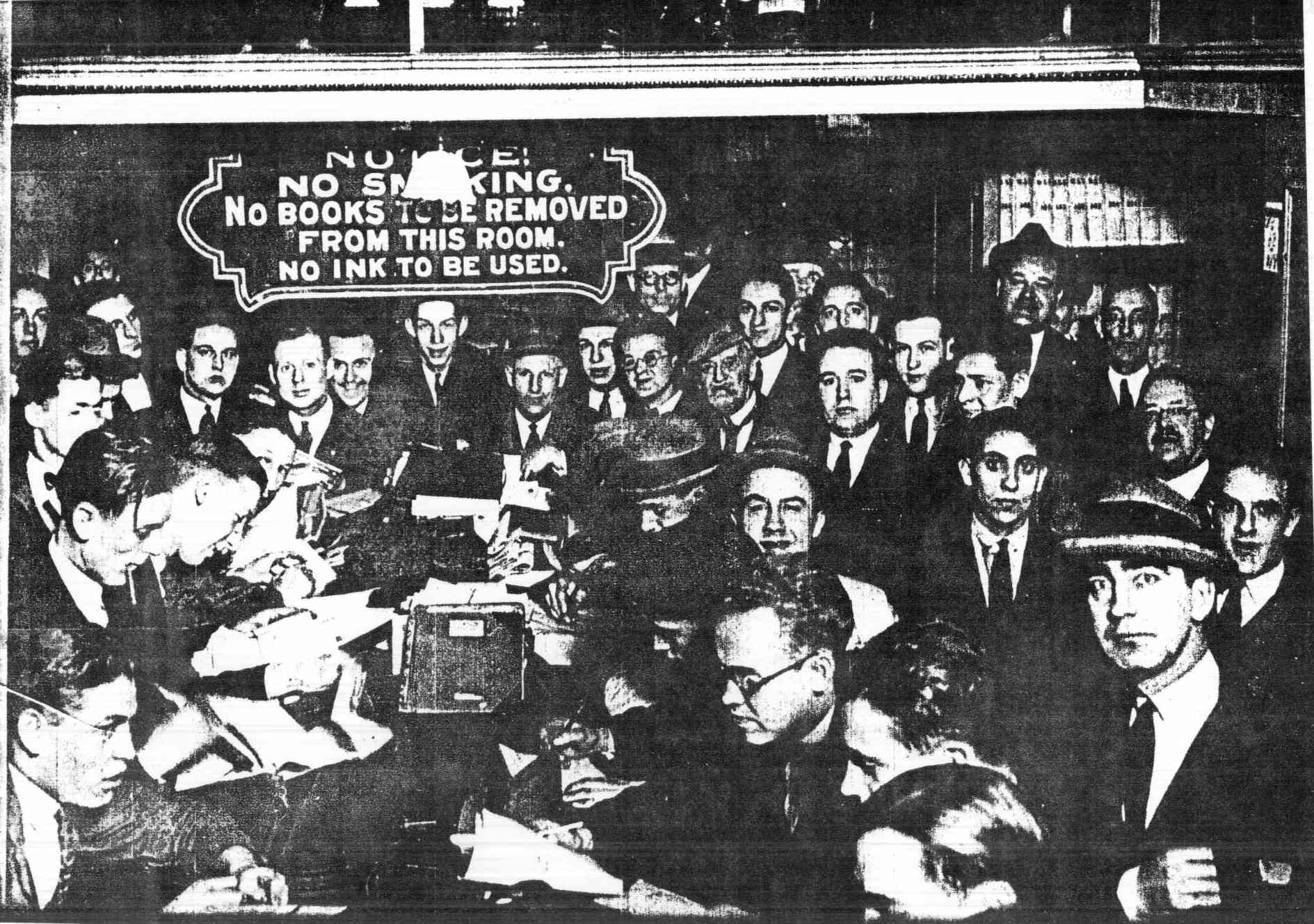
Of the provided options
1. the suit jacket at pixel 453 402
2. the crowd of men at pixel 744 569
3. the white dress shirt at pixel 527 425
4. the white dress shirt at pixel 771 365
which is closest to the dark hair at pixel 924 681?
the crowd of men at pixel 744 569

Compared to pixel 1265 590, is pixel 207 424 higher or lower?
higher

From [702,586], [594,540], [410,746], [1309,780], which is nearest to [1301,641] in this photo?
[1309,780]

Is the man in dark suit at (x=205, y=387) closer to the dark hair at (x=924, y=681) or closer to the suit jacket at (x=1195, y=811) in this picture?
the dark hair at (x=924, y=681)

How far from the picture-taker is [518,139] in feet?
9.22

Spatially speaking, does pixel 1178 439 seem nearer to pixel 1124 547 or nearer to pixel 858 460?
pixel 1124 547

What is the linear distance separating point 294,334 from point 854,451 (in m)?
1.27

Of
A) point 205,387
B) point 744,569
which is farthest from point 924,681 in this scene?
point 205,387

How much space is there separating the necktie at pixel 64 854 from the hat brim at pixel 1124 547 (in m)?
2.28

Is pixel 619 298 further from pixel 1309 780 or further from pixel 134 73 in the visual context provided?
pixel 1309 780

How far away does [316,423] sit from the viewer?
2.81 meters

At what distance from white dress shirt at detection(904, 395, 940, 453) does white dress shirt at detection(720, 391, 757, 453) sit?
337 mm

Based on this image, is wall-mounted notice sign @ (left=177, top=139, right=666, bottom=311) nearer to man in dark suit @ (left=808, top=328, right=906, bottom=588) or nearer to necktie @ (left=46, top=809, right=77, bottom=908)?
man in dark suit @ (left=808, top=328, right=906, bottom=588)

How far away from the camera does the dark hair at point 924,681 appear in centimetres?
276

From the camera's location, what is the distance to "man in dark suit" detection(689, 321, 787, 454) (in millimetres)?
2797
